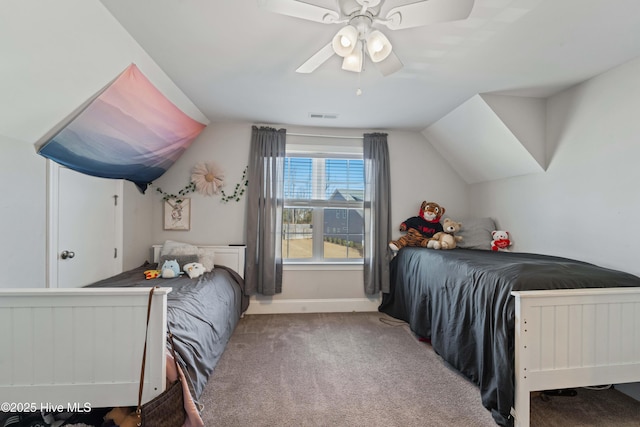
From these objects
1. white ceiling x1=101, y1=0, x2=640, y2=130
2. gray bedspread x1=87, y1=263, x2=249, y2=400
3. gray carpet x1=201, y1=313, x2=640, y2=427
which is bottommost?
gray carpet x1=201, y1=313, x2=640, y2=427

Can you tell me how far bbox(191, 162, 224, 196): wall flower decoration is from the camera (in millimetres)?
3125

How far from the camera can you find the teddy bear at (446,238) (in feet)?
9.73

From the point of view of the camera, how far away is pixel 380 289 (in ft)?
10.9

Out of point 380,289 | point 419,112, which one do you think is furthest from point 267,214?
point 419,112

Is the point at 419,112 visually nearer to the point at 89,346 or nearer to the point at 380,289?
the point at 380,289

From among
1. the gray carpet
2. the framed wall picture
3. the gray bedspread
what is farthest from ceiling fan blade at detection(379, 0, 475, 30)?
the framed wall picture

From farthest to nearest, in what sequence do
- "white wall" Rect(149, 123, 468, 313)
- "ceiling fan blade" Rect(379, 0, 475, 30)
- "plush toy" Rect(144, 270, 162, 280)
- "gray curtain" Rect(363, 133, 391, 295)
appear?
"gray curtain" Rect(363, 133, 391, 295) → "white wall" Rect(149, 123, 468, 313) → "plush toy" Rect(144, 270, 162, 280) → "ceiling fan blade" Rect(379, 0, 475, 30)

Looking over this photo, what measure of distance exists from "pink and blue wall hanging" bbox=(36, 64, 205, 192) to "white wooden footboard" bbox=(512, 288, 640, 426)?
2671mm

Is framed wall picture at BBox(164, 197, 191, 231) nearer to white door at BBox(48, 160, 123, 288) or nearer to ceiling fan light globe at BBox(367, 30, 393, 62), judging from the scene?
Result: white door at BBox(48, 160, 123, 288)

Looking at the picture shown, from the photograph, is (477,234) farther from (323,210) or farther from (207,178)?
(207,178)

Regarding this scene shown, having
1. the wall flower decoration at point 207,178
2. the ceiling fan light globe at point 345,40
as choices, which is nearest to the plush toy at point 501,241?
the ceiling fan light globe at point 345,40

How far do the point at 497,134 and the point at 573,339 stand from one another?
1832 mm

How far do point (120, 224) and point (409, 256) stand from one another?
289cm

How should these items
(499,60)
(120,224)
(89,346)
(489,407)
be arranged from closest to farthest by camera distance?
(89,346)
(489,407)
(499,60)
(120,224)
